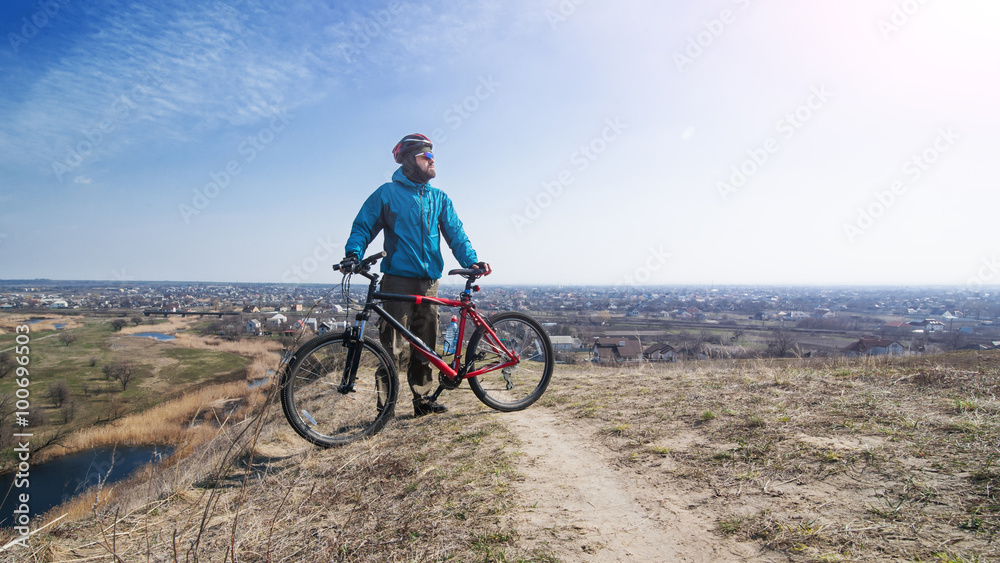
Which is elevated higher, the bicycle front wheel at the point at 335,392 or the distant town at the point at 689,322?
the bicycle front wheel at the point at 335,392

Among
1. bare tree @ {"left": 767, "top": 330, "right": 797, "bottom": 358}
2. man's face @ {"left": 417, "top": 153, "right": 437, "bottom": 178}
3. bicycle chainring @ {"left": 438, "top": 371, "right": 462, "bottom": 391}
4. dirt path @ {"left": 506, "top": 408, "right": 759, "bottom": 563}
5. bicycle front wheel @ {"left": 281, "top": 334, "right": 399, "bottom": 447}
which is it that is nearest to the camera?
dirt path @ {"left": 506, "top": 408, "right": 759, "bottom": 563}

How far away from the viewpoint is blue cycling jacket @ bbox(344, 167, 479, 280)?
3975mm

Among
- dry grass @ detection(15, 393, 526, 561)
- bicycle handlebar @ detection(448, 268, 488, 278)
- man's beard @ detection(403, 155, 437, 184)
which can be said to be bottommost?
dry grass @ detection(15, 393, 526, 561)

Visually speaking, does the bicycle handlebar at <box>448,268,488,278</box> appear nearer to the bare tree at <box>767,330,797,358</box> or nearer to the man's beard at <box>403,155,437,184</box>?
the man's beard at <box>403,155,437,184</box>

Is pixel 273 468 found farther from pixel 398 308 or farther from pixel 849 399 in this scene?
pixel 849 399

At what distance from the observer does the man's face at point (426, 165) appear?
4.14 m

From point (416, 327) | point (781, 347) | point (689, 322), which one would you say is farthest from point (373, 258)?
point (689, 322)

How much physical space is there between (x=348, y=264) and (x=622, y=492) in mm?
2605

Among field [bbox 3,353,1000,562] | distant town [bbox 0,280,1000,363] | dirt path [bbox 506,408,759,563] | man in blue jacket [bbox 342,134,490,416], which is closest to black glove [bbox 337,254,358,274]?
man in blue jacket [bbox 342,134,490,416]

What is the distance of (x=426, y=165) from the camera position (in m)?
4.16

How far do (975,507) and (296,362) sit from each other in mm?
3780

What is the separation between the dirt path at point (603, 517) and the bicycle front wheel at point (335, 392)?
4.93 feet

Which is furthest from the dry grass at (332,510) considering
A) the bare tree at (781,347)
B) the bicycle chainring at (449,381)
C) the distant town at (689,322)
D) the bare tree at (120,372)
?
the bare tree at (120,372)

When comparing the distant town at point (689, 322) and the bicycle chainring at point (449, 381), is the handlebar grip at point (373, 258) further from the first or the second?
the distant town at point (689, 322)
